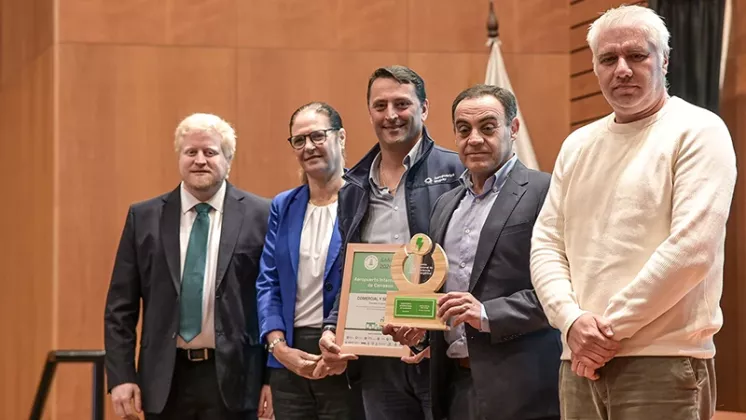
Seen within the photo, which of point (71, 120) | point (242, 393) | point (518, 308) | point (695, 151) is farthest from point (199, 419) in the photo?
point (71, 120)

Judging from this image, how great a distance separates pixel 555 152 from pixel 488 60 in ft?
2.31

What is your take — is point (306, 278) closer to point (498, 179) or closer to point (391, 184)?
point (391, 184)

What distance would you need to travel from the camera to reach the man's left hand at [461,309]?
2.80 m

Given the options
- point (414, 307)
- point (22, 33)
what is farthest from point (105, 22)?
point (414, 307)

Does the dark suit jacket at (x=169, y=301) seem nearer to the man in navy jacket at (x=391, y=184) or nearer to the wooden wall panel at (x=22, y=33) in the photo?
the man in navy jacket at (x=391, y=184)

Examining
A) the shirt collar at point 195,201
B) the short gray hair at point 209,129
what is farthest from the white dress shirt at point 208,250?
the short gray hair at point 209,129

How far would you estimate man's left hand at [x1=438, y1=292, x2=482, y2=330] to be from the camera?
2.80 meters

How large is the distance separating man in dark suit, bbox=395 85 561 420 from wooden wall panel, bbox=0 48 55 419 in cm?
353

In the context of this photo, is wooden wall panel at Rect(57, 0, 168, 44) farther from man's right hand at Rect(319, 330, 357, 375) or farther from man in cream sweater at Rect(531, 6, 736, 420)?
man in cream sweater at Rect(531, 6, 736, 420)

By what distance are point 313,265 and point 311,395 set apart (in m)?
0.46

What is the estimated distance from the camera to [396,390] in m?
3.20

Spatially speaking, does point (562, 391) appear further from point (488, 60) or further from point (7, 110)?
point (7, 110)

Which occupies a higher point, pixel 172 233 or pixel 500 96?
pixel 500 96

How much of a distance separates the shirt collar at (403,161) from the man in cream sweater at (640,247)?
87 cm
